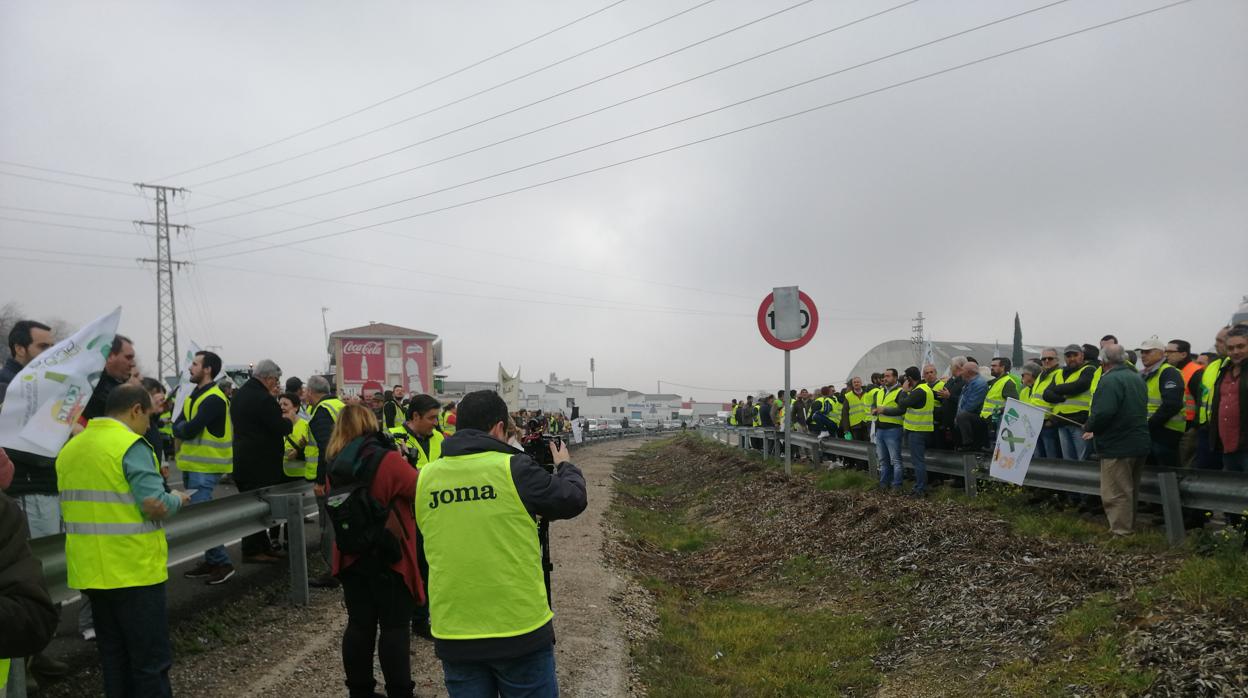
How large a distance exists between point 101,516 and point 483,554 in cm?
226

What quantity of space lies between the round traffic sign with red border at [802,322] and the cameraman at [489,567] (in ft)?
31.0

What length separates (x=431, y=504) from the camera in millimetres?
3760

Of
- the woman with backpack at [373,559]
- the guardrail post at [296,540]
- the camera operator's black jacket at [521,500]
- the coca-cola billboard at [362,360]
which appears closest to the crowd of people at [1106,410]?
the camera operator's black jacket at [521,500]

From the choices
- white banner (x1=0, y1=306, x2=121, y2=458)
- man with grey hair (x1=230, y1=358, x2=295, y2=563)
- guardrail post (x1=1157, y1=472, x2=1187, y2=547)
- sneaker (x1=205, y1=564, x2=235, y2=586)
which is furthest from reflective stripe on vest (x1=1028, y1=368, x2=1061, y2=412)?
white banner (x1=0, y1=306, x2=121, y2=458)

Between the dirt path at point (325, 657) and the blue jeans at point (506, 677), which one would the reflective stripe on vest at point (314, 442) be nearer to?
the dirt path at point (325, 657)

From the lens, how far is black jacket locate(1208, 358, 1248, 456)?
6984 millimetres

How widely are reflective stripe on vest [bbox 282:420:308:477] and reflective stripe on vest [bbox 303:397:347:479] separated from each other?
3cm

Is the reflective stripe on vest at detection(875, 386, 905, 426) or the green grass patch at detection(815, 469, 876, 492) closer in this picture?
the reflective stripe on vest at detection(875, 386, 905, 426)

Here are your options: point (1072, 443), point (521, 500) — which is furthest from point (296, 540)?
point (1072, 443)

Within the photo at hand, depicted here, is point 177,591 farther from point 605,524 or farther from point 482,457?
point 605,524

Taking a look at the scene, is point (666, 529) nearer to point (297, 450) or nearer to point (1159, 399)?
point (297, 450)

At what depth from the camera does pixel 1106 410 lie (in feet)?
25.0

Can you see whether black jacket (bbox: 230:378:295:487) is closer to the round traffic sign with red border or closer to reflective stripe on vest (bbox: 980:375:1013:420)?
the round traffic sign with red border

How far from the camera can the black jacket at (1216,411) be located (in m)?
6.98
